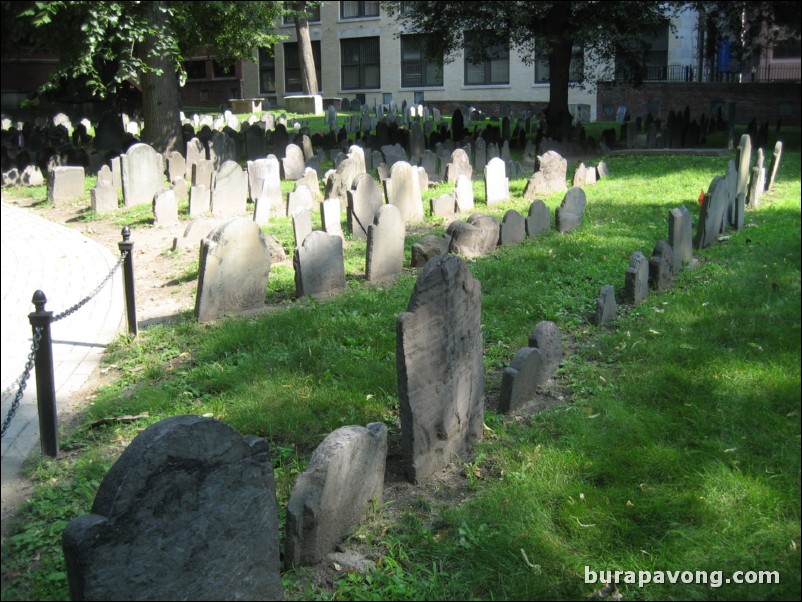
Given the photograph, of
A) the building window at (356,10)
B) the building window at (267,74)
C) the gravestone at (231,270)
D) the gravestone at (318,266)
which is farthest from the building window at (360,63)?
the gravestone at (231,270)

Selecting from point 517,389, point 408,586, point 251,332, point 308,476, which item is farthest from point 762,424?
point 251,332

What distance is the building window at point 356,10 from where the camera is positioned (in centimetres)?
4585

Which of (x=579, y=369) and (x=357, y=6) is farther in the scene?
(x=357, y=6)

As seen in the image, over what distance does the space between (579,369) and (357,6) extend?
4374cm

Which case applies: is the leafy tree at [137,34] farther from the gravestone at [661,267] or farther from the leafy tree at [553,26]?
the gravestone at [661,267]

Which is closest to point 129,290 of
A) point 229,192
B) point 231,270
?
point 231,270

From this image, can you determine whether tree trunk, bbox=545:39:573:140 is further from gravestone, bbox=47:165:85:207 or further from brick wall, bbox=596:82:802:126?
gravestone, bbox=47:165:85:207

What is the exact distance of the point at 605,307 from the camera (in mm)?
7199

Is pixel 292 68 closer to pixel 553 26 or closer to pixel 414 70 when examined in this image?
pixel 414 70

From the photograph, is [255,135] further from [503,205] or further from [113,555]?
[113,555]

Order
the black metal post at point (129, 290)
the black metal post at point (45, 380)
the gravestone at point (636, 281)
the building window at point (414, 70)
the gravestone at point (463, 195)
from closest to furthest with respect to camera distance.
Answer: the black metal post at point (45, 380)
the black metal post at point (129, 290)
the gravestone at point (636, 281)
the gravestone at point (463, 195)
the building window at point (414, 70)

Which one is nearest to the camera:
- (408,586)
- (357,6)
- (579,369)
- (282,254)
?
(408,586)

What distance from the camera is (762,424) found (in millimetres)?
4750

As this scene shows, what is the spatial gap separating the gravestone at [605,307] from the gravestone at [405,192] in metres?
5.00
